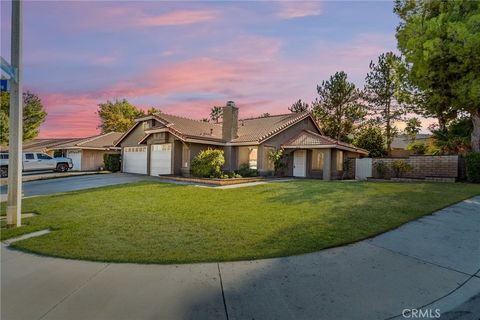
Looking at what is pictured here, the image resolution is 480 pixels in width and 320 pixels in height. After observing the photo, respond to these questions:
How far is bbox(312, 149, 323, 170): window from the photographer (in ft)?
69.8

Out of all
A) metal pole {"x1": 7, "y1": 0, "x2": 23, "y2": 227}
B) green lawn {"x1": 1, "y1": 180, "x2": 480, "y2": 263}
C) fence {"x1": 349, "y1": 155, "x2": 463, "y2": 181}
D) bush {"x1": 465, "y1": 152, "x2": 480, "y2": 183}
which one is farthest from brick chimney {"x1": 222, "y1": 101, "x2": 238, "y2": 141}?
metal pole {"x1": 7, "y1": 0, "x2": 23, "y2": 227}

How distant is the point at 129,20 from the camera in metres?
10.4

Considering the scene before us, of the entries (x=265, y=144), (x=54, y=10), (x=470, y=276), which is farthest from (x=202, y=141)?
(x=470, y=276)

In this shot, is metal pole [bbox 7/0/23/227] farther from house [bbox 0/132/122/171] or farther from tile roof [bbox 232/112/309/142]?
house [bbox 0/132/122/171]

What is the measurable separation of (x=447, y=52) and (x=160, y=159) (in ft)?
62.5

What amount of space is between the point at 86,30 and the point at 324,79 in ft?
86.5

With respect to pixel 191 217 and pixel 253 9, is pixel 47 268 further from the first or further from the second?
pixel 253 9

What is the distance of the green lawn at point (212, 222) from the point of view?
5172 mm

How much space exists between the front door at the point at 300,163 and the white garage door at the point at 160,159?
30.3 feet

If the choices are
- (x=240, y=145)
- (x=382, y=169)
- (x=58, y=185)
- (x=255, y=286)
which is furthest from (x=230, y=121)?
(x=255, y=286)

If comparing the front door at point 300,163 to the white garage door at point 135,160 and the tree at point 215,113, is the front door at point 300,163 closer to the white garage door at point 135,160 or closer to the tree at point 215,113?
the white garage door at point 135,160

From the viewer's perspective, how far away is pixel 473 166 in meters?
15.2

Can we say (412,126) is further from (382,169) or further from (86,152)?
(86,152)

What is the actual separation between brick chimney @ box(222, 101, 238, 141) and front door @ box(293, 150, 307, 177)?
4.84 metres
